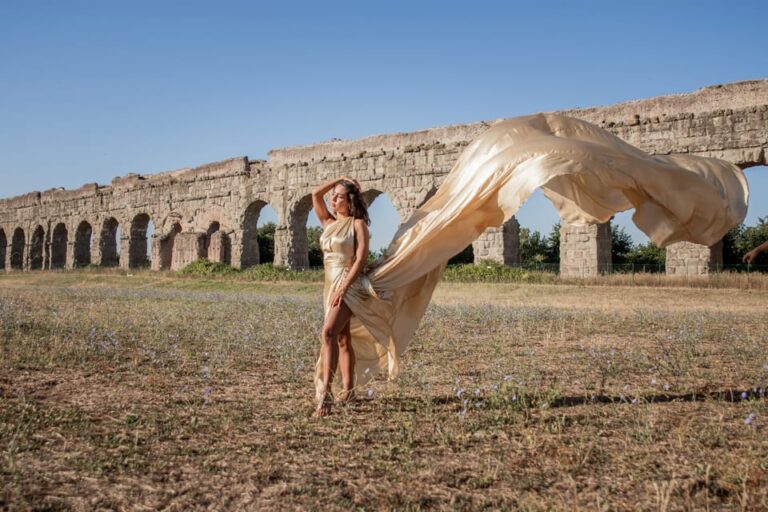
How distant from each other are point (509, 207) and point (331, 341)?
5.46 feet

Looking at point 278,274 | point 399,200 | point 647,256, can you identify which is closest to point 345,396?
point 399,200

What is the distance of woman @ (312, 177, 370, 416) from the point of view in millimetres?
4707

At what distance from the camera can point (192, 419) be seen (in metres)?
4.26

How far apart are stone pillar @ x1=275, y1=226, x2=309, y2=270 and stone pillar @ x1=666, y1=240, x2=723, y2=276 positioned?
13009 millimetres

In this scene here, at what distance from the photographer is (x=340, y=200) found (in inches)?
197

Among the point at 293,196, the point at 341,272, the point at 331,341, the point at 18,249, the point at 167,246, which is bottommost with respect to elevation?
the point at 331,341

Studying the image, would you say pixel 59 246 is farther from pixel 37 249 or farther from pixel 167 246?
pixel 167 246

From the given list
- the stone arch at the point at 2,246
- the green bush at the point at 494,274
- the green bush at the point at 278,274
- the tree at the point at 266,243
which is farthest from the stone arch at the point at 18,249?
the green bush at the point at 494,274

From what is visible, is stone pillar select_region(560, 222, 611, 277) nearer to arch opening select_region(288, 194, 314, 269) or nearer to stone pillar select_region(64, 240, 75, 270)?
arch opening select_region(288, 194, 314, 269)

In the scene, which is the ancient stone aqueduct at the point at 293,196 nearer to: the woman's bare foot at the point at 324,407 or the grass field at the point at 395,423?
the grass field at the point at 395,423

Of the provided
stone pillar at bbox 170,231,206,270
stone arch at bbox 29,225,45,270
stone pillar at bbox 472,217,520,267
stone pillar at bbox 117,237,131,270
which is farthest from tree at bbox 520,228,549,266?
stone arch at bbox 29,225,45,270

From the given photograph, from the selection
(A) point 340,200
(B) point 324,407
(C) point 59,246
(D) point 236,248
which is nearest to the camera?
(B) point 324,407

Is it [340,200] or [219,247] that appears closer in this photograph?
[340,200]

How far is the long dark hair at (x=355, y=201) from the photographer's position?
16.4ft
